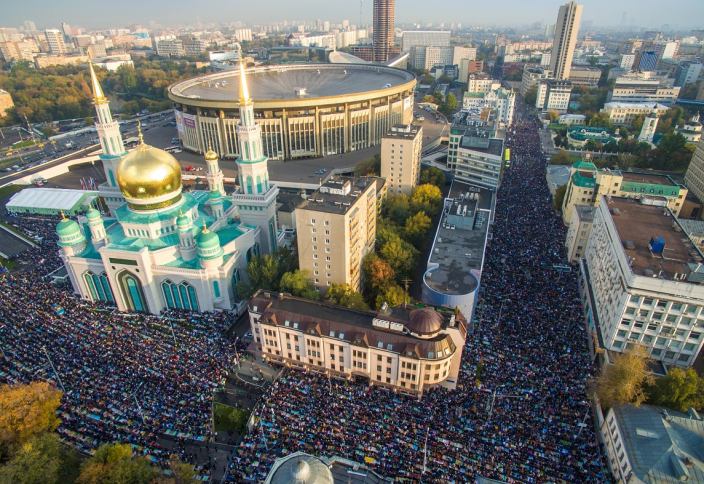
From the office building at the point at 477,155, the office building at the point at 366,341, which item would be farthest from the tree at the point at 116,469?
the office building at the point at 477,155

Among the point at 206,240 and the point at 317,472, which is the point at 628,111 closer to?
the point at 206,240

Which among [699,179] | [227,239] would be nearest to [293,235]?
[227,239]

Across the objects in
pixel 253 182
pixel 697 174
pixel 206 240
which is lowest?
pixel 697 174

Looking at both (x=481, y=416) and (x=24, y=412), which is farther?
(x=481, y=416)

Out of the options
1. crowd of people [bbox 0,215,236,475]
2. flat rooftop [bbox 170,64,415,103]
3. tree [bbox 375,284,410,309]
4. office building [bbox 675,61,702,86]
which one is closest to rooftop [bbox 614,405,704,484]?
tree [bbox 375,284,410,309]

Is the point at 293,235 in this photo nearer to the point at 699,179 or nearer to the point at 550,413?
the point at 550,413

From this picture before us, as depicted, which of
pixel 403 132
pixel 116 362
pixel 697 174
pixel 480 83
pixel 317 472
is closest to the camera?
pixel 317 472

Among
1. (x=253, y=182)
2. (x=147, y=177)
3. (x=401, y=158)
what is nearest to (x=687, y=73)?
(x=401, y=158)
